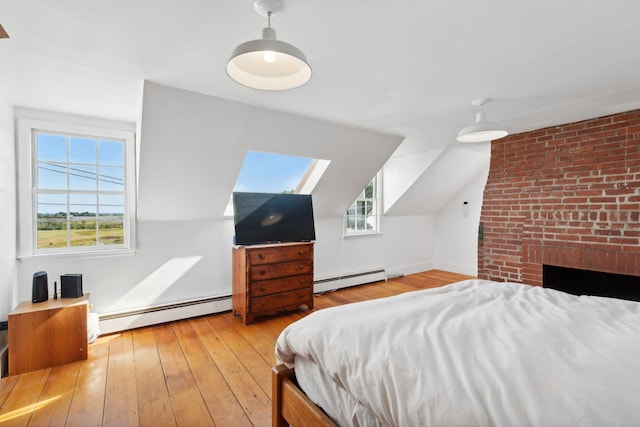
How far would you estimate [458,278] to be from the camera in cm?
543

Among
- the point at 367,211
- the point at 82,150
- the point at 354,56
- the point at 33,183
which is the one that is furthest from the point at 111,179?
the point at 367,211

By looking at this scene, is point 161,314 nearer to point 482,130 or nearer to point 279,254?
point 279,254

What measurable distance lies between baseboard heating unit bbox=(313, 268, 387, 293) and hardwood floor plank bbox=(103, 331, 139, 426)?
8.20ft

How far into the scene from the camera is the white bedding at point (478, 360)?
2.86ft

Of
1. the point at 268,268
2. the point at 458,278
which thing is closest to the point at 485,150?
the point at 458,278

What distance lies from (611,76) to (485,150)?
2496 millimetres

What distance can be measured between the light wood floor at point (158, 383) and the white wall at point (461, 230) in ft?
13.4

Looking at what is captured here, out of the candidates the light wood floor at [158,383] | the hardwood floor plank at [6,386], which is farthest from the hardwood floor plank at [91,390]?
the hardwood floor plank at [6,386]

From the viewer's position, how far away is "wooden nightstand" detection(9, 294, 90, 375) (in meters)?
2.34

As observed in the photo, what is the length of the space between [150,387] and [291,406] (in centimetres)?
137

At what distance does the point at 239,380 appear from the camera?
2.26m

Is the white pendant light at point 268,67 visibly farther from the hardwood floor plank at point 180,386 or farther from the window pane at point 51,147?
the window pane at point 51,147

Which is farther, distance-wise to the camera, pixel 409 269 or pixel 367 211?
pixel 409 269

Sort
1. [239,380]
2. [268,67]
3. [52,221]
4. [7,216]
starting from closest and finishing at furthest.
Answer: [268,67] < [239,380] < [7,216] < [52,221]
